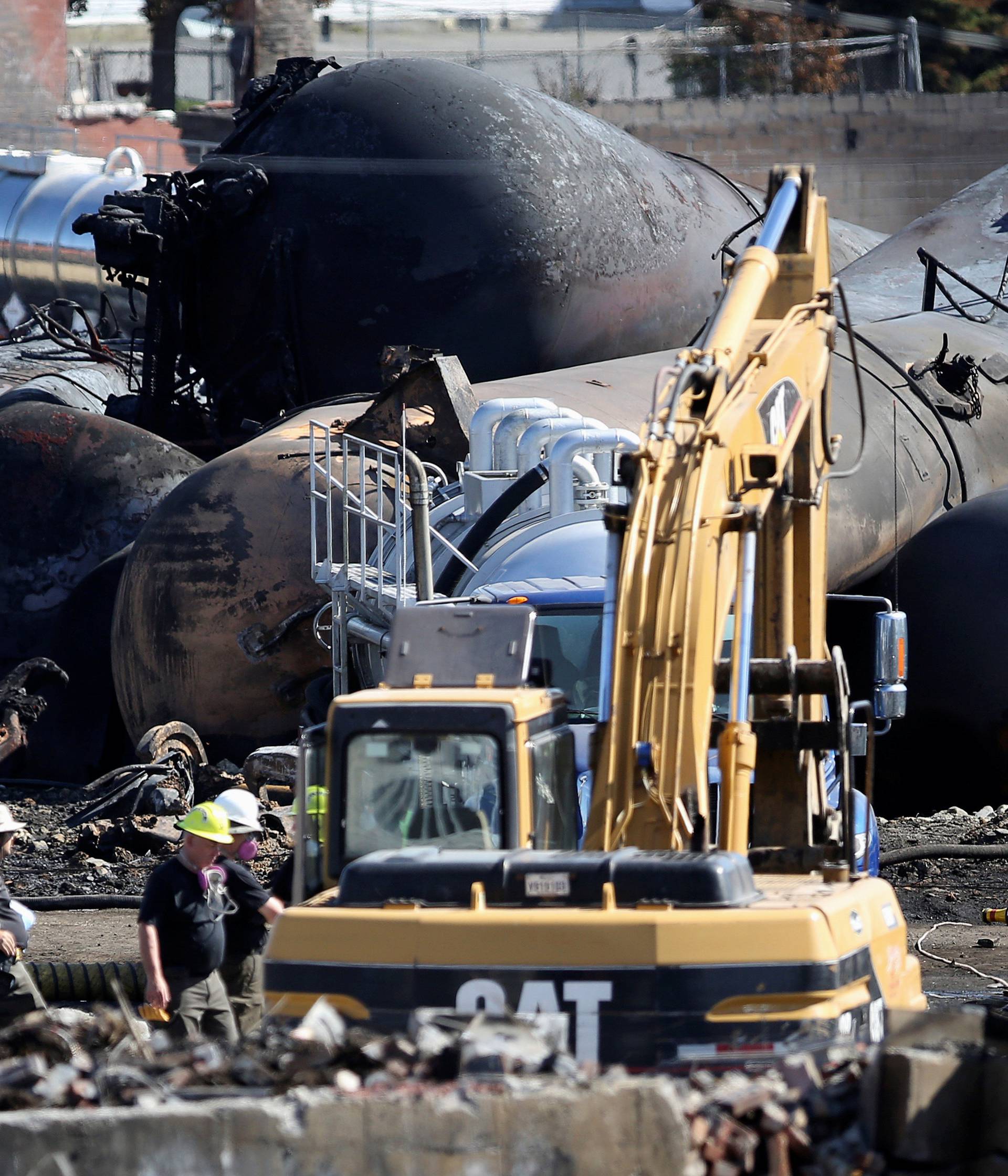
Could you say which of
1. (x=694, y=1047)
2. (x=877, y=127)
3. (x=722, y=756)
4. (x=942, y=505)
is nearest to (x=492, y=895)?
(x=694, y=1047)

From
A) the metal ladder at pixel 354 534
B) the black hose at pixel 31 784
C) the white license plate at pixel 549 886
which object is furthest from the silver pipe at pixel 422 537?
the black hose at pixel 31 784

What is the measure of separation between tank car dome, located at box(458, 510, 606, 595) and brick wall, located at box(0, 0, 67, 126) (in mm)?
31175

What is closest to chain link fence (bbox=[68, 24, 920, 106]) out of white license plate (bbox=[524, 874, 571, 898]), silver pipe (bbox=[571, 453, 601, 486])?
silver pipe (bbox=[571, 453, 601, 486])

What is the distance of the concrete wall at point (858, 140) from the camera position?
30203 mm

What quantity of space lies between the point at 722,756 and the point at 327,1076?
83.2 inches

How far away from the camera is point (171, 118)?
40969 millimetres

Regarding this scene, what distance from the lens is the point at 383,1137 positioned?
14.5 feet

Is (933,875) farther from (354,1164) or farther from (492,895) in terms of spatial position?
(354,1164)

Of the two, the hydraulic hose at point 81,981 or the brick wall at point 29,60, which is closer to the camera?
the hydraulic hose at point 81,981

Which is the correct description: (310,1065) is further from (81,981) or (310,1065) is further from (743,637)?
(81,981)

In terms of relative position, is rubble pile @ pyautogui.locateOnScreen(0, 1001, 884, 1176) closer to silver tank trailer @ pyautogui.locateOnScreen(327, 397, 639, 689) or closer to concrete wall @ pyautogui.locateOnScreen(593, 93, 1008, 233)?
silver tank trailer @ pyautogui.locateOnScreen(327, 397, 639, 689)

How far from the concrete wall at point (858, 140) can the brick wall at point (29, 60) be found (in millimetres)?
15189

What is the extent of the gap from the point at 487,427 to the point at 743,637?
7328mm

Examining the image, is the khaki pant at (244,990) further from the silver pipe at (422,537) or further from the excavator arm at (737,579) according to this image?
the silver pipe at (422,537)
